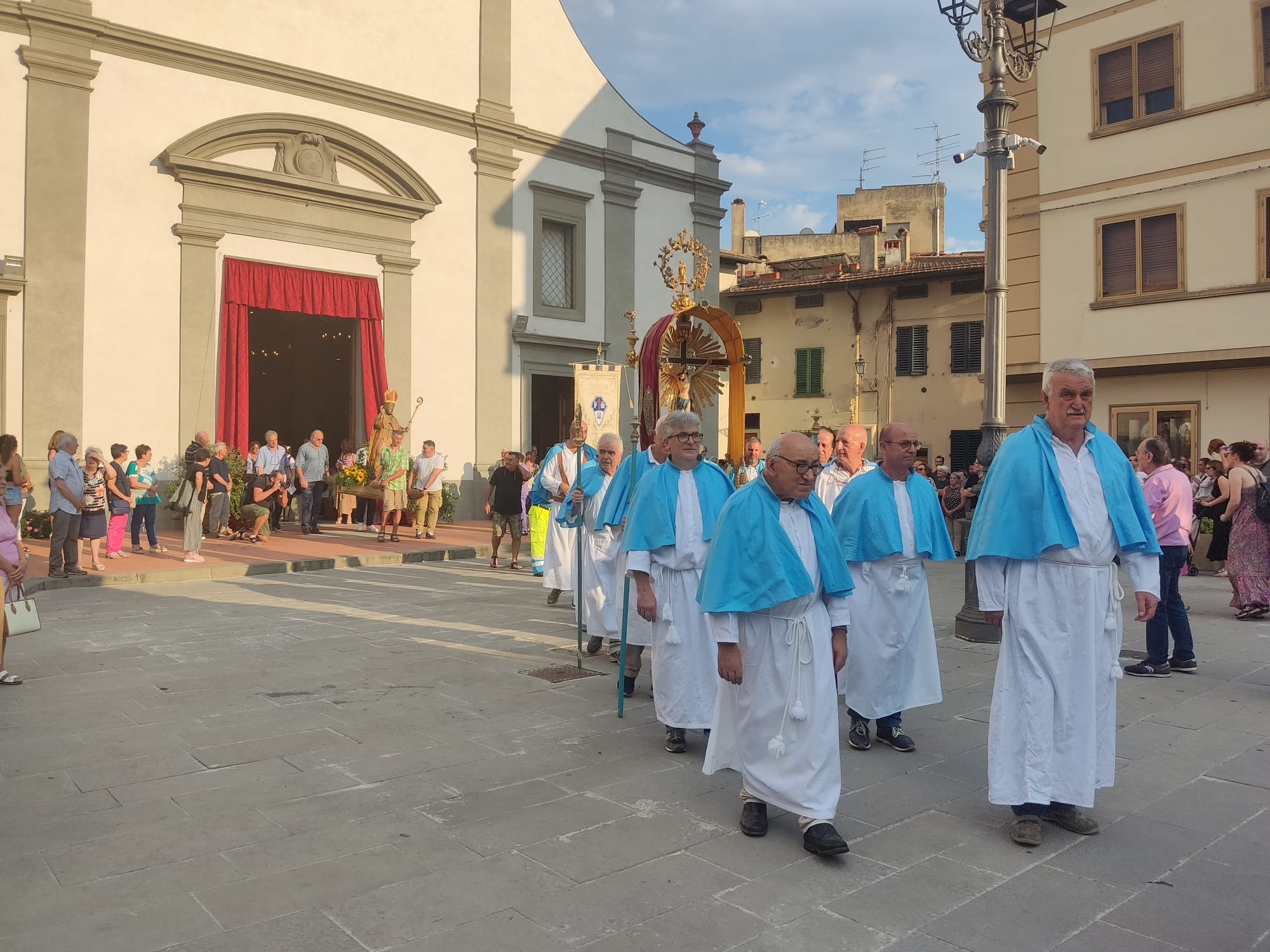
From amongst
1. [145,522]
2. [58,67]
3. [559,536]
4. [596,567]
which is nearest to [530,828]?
[596,567]

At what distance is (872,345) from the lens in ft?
98.6

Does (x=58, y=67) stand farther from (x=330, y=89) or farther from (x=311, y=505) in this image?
(x=311, y=505)

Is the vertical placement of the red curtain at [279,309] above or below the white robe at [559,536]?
above

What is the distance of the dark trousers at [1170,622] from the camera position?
288 inches

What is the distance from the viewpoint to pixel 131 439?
54.4ft

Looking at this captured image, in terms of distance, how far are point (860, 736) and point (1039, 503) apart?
75.2 inches

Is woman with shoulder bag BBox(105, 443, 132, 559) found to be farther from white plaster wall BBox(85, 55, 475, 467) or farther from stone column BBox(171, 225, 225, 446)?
stone column BBox(171, 225, 225, 446)

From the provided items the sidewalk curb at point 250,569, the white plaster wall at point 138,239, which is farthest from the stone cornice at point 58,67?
the sidewalk curb at point 250,569

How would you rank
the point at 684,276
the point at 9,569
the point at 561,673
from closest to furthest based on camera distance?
the point at 9,569 → the point at 561,673 → the point at 684,276

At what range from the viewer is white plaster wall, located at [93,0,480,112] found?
17.3m

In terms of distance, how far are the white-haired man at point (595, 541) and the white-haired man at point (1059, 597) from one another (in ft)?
12.6

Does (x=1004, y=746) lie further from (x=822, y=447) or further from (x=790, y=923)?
(x=822, y=447)

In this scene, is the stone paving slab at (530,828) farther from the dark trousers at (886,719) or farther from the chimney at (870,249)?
the chimney at (870,249)

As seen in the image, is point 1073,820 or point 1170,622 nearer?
point 1073,820
